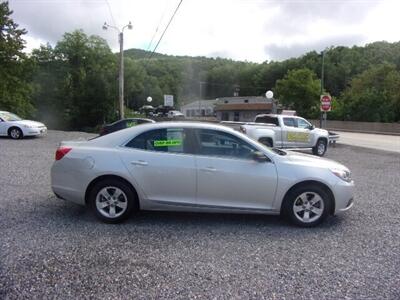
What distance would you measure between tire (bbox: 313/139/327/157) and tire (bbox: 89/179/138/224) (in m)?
12.4

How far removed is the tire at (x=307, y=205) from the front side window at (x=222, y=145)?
0.85m

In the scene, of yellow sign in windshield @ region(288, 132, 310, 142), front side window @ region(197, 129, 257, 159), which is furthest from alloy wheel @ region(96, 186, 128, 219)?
yellow sign in windshield @ region(288, 132, 310, 142)

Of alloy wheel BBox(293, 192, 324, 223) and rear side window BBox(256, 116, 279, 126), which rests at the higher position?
rear side window BBox(256, 116, 279, 126)

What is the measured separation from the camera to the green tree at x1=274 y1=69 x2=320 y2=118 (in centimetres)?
5350

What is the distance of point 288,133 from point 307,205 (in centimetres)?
1050

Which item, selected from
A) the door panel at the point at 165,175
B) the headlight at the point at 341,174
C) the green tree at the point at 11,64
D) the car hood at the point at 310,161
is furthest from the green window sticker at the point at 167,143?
the green tree at the point at 11,64

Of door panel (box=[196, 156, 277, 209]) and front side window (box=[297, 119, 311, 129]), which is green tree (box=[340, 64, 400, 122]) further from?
door panel (box=[196, 156, 277, 209])

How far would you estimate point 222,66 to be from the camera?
102688mm

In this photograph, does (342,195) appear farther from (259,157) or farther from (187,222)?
(187,222)

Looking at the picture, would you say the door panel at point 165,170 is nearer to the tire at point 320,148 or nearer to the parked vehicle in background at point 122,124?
the parked vehicle in background at point 122,124

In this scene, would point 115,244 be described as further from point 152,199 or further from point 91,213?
point 91,213

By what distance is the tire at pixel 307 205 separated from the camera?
5211mm

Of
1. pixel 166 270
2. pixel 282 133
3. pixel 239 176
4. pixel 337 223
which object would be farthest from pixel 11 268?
pixel 282 133

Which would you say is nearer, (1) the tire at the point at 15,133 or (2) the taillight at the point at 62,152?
(2) the taillight at the point at 62,152
